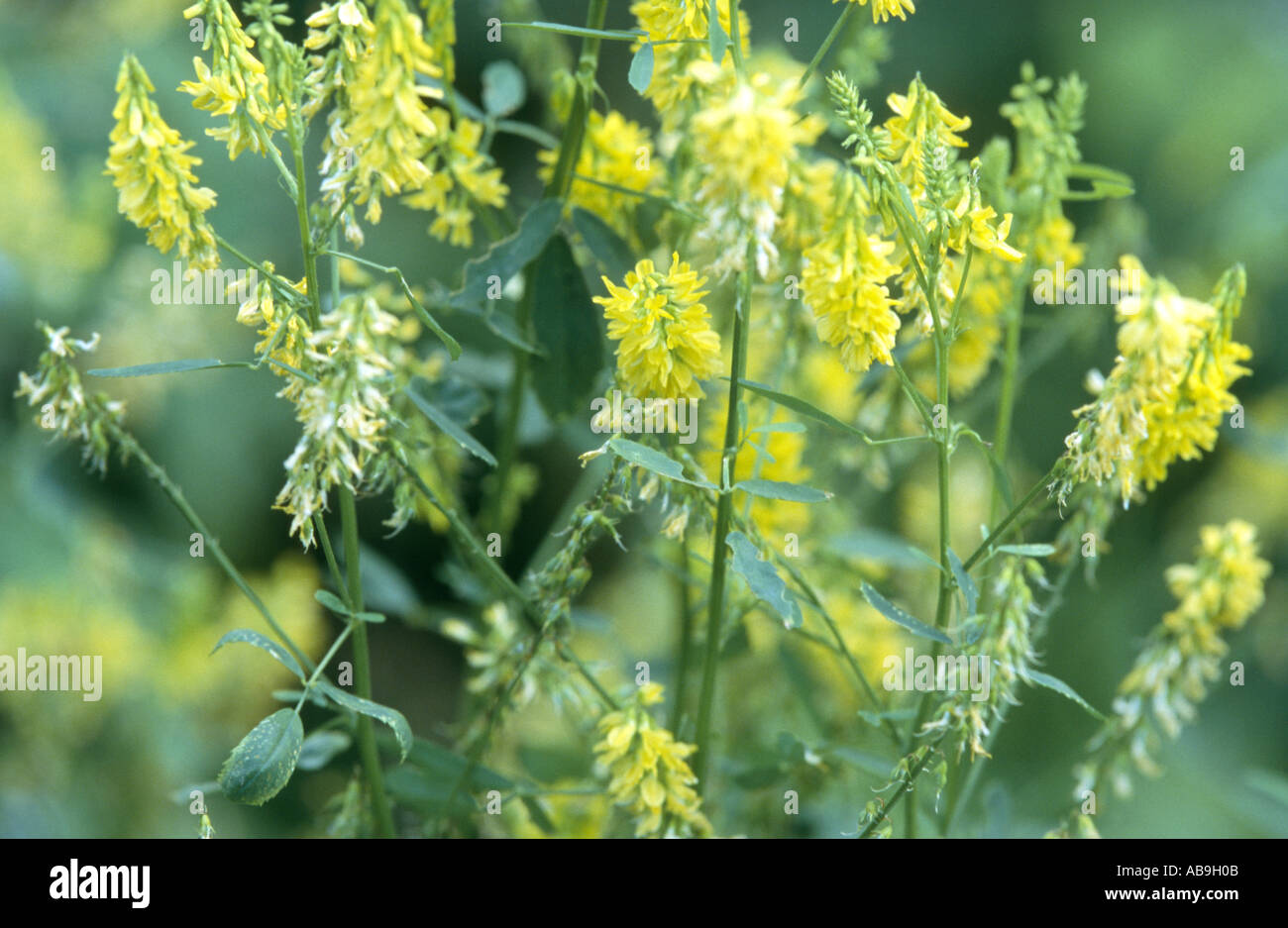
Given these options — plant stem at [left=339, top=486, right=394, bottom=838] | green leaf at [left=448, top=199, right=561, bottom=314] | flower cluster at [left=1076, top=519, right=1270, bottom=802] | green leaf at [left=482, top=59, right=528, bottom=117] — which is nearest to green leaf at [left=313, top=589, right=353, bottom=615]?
plant stem at [left=339, top=486, right=394, bottom=838]

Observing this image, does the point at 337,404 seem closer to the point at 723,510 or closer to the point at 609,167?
the point at 723,510

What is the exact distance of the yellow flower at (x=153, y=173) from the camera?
0.66 metres

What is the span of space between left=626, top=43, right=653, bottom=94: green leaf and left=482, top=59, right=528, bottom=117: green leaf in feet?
0.85

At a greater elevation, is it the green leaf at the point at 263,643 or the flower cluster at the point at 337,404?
the flower cluster at the point at 337,404

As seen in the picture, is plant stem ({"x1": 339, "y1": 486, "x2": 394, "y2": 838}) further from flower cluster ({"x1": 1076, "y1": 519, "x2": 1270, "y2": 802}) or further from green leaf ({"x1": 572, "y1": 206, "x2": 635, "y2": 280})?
flower cluster ({"x1": 1076, "y1": 519, "x2": 1270, "y2": 802})

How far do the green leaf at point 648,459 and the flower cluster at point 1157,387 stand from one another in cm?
22

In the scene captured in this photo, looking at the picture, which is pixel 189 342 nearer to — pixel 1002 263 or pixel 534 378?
pixel 534 378

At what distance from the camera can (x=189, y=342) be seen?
4.71 ft

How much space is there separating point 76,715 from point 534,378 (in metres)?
0.80

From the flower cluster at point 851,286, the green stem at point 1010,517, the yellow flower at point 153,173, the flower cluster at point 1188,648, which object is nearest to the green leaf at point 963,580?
the green stem at point 1010,517

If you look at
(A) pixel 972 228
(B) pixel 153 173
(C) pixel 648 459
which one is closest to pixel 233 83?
(B) pixel 153 173

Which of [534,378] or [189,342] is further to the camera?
[189,342]

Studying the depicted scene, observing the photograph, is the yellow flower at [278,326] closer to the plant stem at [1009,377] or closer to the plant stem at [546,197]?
the plant stem at [546,197]
